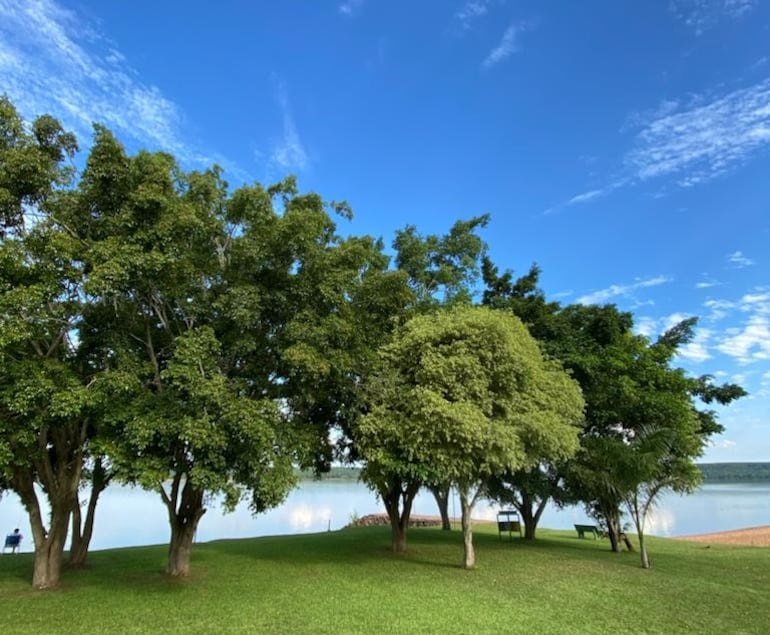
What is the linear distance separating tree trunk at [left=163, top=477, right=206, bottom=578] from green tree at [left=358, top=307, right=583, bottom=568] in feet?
14.0

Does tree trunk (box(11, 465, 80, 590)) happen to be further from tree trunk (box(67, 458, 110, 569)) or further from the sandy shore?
the sandy shore

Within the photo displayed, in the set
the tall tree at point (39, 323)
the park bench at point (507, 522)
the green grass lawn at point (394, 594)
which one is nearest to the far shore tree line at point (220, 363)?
the tall tree at point (39, 323)

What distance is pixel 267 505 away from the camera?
10477 mm

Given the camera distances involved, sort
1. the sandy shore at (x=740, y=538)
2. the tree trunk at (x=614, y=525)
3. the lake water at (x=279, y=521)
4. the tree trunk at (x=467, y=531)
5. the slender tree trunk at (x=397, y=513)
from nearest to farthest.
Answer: the tree trunk at (x=467, y=531), the slender tree trunk at (x=397, y=513), the tree trunk at (x=614, y=525), the sandy shore at (x=740, y=538), the lake water at (x=279, y=521)

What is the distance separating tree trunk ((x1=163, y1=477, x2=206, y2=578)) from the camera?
1241 centimetres

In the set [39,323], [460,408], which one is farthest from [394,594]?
[39,323]

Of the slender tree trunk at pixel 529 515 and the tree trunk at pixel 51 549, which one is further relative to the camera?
the slender tree trunk at pixel 529 515

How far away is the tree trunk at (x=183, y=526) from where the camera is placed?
12.4 meters

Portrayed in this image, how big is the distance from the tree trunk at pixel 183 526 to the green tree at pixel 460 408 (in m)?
4.26

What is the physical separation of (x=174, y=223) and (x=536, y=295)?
15.3 metres

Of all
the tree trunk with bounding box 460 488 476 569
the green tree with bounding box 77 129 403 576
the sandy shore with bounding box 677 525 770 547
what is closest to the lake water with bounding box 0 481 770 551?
the sandy shore with bounding box 677 525 770 547

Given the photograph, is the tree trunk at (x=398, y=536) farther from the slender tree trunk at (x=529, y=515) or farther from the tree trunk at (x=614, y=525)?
the tree trunk at (x=614, y=525)

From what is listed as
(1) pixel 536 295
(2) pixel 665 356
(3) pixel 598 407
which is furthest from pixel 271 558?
(2) pixel 665 356

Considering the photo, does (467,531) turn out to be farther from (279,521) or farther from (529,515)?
(279,521)
